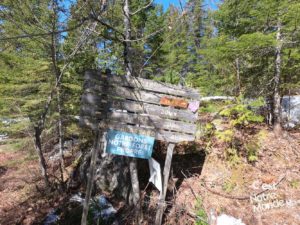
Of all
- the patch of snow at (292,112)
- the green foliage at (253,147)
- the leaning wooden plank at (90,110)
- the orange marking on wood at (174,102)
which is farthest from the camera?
the patch of snow at (292,112)

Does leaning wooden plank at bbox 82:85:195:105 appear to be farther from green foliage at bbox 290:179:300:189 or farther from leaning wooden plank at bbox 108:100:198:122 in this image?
green foliage at bbox 290:179:300:189

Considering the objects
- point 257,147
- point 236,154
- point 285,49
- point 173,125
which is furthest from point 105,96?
point 285,49

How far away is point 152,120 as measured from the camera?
156 inches

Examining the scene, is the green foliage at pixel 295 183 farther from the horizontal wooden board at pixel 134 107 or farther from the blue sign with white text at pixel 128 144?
the blue sign with white text at pixel 128 144

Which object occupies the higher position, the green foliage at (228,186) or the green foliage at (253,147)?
the green foliage at (253,147)

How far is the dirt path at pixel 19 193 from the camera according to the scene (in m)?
5.77

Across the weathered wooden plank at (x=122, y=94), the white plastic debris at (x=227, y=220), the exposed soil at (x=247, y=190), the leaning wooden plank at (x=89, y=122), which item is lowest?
the white plastic debris at (x=227, y=220)

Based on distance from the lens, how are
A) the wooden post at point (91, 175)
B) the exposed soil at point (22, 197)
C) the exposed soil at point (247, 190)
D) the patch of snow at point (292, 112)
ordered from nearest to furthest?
1. the wooden post at point (91, 175)
2. the exposed soil at point (247, 190)
3. the exposed soil at point (22, 197)
4. the patch of snow at point (292, 112)

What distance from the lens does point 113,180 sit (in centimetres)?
546

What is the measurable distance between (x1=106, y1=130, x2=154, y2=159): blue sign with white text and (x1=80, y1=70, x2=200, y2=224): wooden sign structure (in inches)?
3.1

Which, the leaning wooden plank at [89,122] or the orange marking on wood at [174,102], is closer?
the leaning wooden plank at [89,122]

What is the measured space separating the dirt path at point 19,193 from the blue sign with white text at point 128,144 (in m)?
3.19

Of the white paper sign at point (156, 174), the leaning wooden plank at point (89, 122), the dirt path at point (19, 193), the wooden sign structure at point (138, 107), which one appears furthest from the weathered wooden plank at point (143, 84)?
the dirt path at point (19, 193)

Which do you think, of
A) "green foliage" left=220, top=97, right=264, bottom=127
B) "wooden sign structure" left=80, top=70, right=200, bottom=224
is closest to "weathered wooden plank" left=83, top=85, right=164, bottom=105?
"wooden sign structure" left=80, top=70, right=200, bottom=224
